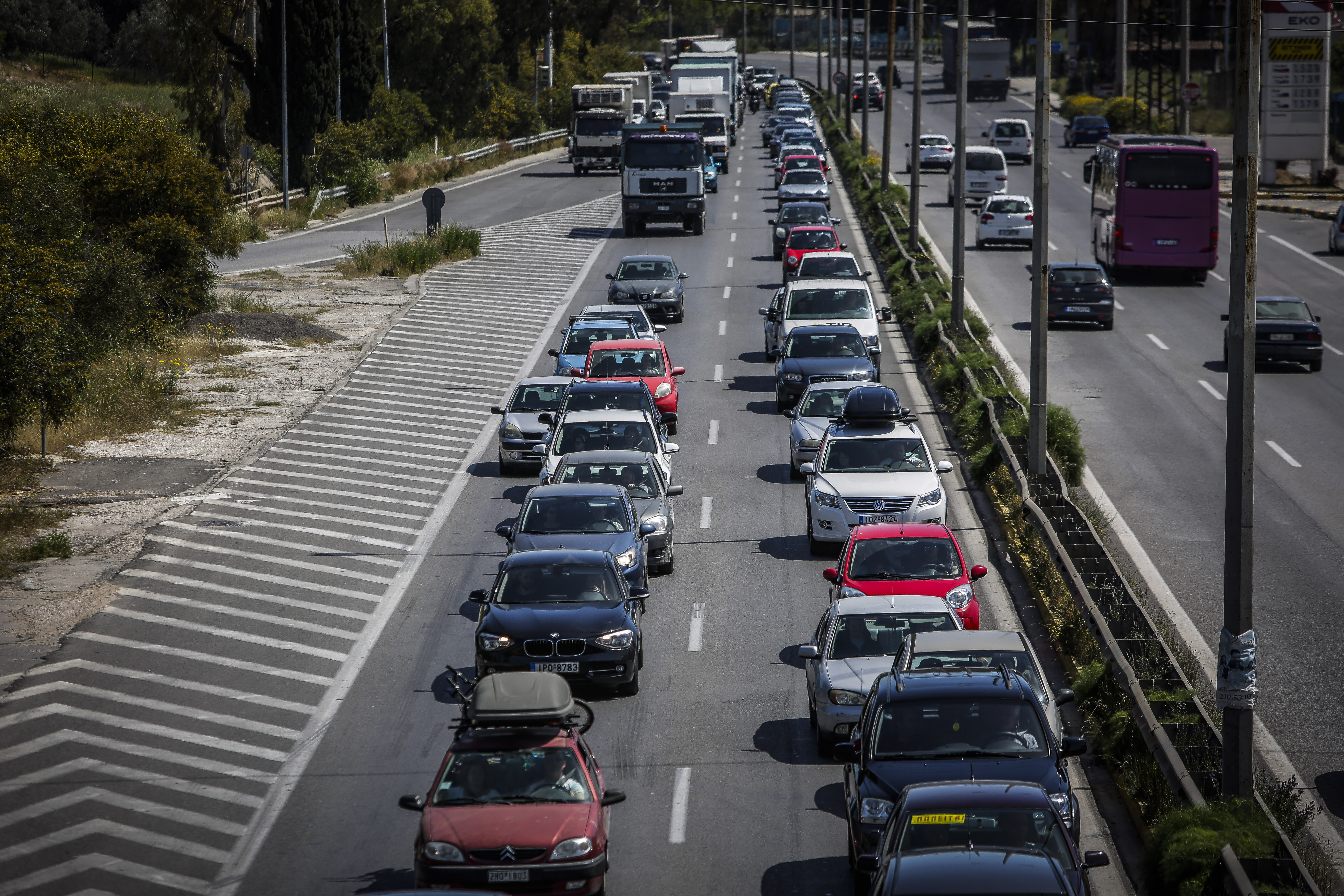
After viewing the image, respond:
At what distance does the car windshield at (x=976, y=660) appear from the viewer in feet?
44.9

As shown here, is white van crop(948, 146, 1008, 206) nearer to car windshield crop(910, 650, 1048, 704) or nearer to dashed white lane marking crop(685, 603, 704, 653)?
dashed white lane marking crop(685, 603, 704, 653)

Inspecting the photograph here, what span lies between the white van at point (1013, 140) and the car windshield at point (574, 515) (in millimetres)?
62095

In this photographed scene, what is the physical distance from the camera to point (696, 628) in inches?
739

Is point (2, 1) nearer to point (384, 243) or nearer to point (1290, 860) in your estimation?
point (384, 243)

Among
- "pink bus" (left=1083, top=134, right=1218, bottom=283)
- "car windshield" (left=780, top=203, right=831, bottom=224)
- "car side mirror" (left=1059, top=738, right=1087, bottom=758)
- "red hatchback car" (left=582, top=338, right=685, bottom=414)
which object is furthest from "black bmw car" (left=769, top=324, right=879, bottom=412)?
"car windshield" (left=780, top=203, right=831, bottom=224)

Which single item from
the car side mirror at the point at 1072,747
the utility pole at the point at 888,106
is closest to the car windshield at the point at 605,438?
the car side mirror at the point at 1072,747

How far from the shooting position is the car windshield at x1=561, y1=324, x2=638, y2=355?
3195cm

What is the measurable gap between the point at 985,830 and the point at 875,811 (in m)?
1.60

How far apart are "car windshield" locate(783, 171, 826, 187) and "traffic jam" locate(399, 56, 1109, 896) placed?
97.4 ft

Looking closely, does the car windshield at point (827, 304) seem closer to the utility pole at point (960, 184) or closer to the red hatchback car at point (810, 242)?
the utility pole at point (960, 184)

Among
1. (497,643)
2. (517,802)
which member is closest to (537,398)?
(497,643)

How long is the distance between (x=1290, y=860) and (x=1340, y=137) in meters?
76.3

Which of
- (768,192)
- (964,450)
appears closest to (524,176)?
(768,192)

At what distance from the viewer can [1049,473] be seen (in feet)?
75.9
